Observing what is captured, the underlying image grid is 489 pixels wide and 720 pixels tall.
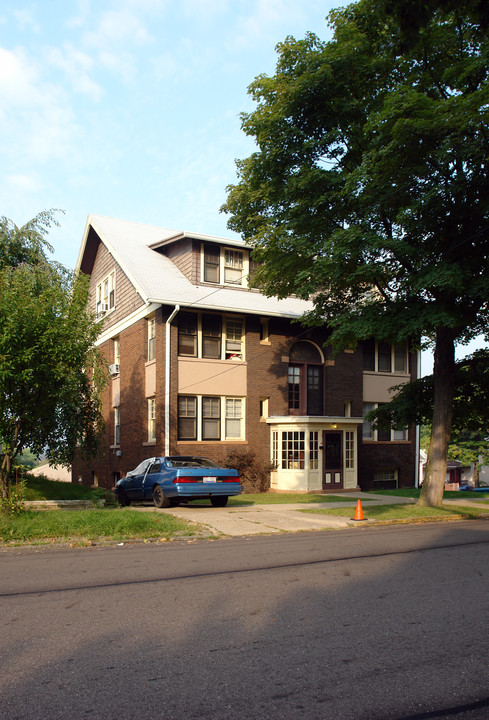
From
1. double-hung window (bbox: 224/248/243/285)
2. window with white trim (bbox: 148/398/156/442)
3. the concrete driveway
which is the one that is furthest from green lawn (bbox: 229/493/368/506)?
double-hung window (bbox: 224/248/243/285)

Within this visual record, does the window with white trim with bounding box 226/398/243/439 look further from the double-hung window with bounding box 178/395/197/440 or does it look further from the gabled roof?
the gabled roof

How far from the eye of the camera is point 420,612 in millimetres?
6051

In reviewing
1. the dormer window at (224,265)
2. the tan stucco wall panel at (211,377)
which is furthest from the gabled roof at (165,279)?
the tan stucco wall panel at (211,377)

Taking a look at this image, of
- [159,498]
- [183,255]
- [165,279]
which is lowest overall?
[159,498]

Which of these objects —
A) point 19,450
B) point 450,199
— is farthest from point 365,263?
point 19,450

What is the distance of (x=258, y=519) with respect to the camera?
1447cm

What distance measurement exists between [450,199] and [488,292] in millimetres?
2808

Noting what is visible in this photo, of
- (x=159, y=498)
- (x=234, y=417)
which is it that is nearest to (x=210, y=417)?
(x=234, y=417)

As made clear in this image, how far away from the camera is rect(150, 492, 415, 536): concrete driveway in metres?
12.9

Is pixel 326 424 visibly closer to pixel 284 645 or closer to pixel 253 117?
pixel 253 117

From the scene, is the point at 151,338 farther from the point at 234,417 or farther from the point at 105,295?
the point at 105,295

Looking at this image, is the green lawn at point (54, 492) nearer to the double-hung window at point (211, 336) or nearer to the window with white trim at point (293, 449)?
the double-hung window at point (211, 336)

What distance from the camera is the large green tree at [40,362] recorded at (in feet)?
41.6

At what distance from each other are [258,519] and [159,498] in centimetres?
325
